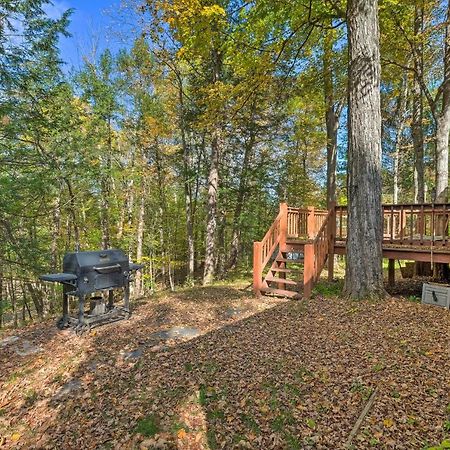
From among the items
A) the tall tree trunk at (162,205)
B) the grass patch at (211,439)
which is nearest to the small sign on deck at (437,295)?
the grass patch at (211,439)

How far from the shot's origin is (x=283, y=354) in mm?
4016

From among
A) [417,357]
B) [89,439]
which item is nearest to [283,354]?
[417,357]

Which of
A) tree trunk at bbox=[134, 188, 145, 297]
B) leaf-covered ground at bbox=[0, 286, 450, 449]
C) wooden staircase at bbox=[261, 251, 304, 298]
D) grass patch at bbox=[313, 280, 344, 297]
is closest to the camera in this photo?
leaf-covered ground at bbox=[0, 286, 450, 449]

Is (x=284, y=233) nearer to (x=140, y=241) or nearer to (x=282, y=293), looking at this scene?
(x=282, y=293)

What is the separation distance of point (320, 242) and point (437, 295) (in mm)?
2341

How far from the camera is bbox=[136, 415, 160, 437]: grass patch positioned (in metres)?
2.87

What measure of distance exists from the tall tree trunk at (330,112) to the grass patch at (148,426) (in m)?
8.11

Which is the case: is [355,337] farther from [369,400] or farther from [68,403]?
[68,403]

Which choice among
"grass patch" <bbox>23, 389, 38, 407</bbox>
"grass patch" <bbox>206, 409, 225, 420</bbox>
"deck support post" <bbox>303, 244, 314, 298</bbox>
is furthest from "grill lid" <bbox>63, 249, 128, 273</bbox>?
"deck support post" <bbox>303, 244, 314, 298</bbox>

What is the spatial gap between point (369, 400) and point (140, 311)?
448 centimetres

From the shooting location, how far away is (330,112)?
12344mm

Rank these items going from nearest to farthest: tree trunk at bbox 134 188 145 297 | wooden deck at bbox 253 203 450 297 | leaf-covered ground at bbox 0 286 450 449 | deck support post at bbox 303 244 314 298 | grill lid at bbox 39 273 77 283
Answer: leaf-covered ground at bbox 0 286 450 449
grill lid at bbox 39 273 77 283
wooden deck at bbox 253 203 450 297
deck support post at bbox 303 244 314 298
tree trunk at bbox 134 188 145 297

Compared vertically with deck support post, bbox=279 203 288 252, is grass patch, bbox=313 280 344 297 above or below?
below

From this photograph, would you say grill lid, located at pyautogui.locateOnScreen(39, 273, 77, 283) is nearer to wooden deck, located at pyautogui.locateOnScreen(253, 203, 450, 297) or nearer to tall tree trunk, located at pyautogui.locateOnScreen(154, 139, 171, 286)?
wooden deck, located at pyautogui.locateOnScreen(253, 203, 450, 297)
